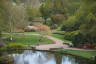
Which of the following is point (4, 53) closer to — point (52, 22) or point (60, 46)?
point (60, 46)

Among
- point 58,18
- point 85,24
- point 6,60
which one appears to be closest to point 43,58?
point 6,60

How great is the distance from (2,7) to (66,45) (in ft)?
34.3

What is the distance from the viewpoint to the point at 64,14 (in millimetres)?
55625

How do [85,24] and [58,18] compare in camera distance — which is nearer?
[85,24]

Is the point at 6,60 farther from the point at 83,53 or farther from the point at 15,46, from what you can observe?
the point at 83,53

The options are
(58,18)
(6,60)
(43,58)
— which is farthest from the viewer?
(58,18)

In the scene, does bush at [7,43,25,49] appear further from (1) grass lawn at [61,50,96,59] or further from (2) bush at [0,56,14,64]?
(2) bush at [0,56,14,64]

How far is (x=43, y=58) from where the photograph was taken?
88.7 feet

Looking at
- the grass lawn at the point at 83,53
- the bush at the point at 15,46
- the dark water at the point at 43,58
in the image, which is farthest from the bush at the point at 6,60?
the grass lawn at the point at 83,53

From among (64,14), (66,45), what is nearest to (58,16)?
(64,14)

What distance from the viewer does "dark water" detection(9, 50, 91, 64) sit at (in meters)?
24.9

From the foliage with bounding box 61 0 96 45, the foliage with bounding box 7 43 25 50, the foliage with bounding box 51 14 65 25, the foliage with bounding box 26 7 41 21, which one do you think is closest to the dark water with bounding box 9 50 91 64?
the foliage with bounding box 7 43 25 50

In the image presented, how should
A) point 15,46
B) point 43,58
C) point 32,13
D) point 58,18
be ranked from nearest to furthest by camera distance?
point 43,58, point 15,46, point 58,18, point 32,13

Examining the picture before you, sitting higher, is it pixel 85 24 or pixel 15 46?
pixel 85 24
